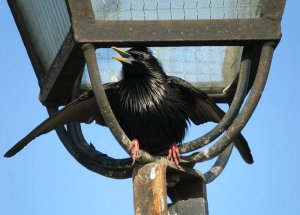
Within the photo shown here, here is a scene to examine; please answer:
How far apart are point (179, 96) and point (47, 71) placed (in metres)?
0.79

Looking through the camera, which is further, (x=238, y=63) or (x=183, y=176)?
(x=238, y=63)

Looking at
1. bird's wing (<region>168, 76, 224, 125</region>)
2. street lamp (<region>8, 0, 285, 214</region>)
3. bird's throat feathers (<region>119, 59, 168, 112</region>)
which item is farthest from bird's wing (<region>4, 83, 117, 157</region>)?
bird's wing (<region>168, 76, 224, 125</region>)

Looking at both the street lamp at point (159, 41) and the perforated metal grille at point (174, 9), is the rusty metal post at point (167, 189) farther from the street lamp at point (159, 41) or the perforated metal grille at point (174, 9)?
the perforated metal grille at point (174, 9)

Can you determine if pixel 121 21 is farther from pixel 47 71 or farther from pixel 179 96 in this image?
pixel 179 96

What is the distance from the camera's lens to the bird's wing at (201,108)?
5125mm

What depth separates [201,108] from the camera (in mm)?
5328

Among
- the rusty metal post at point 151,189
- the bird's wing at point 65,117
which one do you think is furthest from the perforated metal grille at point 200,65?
the rusty metal post at point 151,189

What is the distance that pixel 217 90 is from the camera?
5219 millimetres

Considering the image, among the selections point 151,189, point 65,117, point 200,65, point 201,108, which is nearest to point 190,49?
point 200,65

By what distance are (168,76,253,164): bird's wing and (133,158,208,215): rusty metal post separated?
2.31 feet

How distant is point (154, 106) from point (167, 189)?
3.14 feet

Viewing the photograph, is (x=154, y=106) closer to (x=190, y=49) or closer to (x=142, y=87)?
(x=142, y=87)

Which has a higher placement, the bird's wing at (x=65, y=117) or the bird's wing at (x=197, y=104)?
the bird's wing at (x=65, y=117)

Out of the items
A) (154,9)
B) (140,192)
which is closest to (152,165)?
(140,192)
